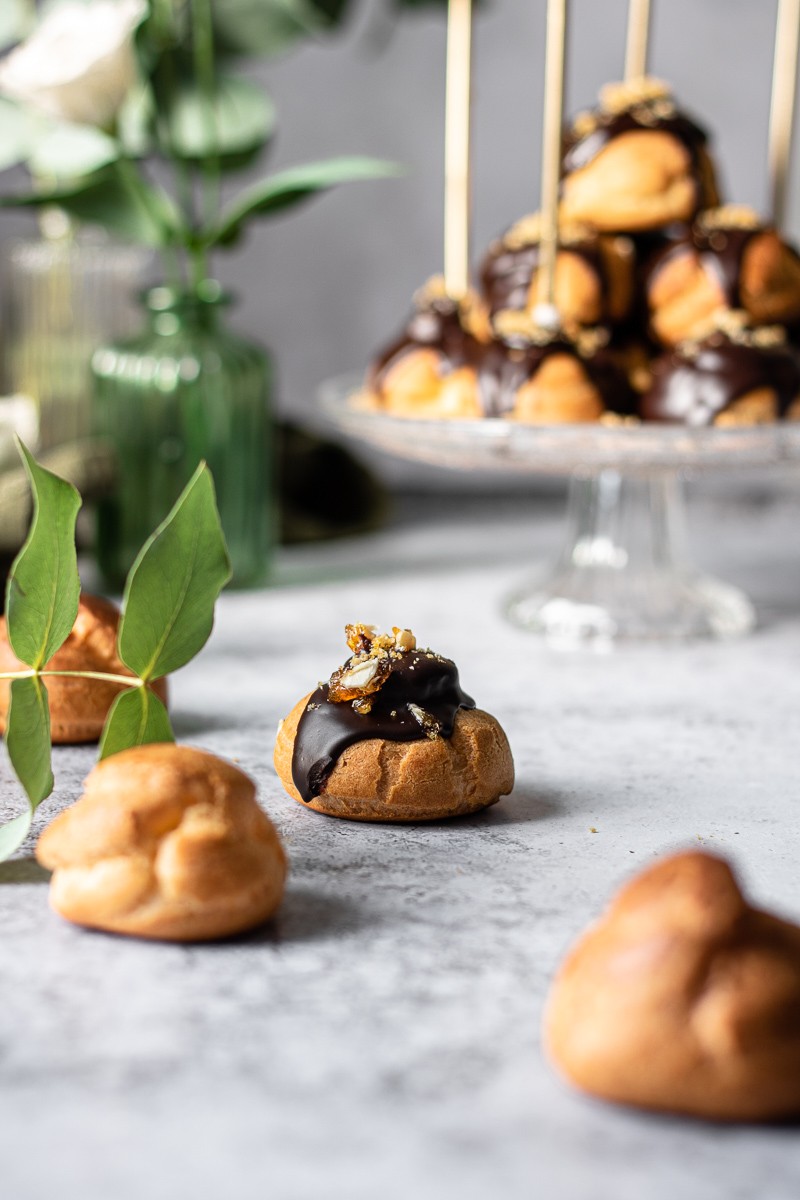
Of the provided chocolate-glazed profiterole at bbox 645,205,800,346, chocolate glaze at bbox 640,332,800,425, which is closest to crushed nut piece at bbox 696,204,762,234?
chocolate-glazed profiterole at bbox 645,205,800,346

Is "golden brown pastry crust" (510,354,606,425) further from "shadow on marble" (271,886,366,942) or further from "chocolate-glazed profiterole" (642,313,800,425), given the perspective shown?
"shadow on marble" (271,886,366,942)

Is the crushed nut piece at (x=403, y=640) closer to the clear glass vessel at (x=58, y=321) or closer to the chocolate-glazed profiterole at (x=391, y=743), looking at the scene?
the chocolate-glazed profiterole at (x=391, y=743)

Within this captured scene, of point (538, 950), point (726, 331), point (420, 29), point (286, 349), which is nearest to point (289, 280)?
point (286, 349)

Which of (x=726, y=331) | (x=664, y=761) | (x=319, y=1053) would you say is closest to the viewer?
(x=319, y=1053)

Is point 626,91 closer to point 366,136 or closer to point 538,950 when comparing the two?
point 366,136

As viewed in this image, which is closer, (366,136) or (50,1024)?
(50,1024)

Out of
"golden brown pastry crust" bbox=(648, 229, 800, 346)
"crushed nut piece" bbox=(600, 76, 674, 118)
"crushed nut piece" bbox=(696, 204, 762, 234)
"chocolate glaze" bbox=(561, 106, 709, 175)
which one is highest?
"crushed nut piece" bbox=(600, 76, 674, 118)

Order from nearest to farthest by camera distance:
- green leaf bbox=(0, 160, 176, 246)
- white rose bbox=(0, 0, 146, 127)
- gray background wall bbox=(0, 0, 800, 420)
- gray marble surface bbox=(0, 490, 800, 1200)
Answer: gray marble surface bbox=(0, 490, 800, 1200) → white rose bbox=(0, 0, 146, 127) → green leaf bbox=(0, 160, 176, 246) → gray background wall bbox=(0, 0, 800, 420)
